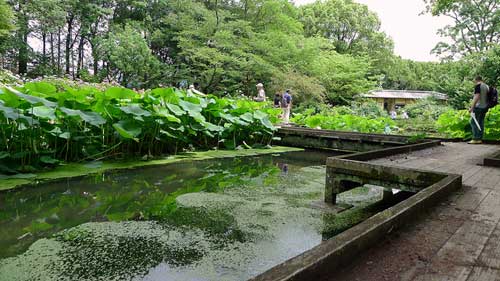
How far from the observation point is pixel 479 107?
17.8 ft

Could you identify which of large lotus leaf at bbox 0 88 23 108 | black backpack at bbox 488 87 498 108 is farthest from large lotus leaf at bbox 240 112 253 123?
black backpack at bbox 488 87 498 108

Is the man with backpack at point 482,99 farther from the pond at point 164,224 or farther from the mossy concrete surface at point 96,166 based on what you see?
the mossy concrete surface at point 96,166

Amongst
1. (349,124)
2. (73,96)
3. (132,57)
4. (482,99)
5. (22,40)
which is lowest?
(349,124)

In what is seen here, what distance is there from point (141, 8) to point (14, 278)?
18.0 meters

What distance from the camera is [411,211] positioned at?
5.19 ft

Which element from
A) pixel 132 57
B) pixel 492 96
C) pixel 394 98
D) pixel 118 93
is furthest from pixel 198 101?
pixel 394 98

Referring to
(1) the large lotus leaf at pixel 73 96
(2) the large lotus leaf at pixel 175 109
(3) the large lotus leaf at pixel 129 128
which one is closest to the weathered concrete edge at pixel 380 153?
(3) the large lotus leaf at pixel 129 128

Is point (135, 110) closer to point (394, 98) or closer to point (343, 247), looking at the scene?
point (343, 247)

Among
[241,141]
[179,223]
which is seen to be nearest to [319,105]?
[241,141]

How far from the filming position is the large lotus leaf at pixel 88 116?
147 inches

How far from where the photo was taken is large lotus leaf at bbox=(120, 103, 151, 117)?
169 inches

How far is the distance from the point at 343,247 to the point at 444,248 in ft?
1.52

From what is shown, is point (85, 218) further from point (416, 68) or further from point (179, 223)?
point (416, 68)

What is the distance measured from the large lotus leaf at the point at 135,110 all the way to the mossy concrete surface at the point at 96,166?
2.18 feet
